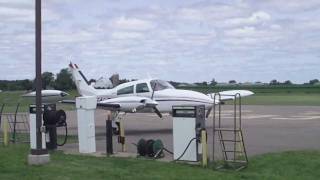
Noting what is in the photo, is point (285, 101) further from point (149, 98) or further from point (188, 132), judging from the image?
point (188, 132)

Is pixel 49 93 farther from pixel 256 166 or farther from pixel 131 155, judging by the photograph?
pixel 256 166

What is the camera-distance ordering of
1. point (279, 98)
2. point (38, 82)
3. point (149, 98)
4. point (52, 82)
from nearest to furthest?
1. point (38, 82)
2. point (149, 98)
3. point (279, 98)
4. point (52, 82)

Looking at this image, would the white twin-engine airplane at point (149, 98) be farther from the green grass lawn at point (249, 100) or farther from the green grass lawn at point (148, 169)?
the green grass lawn at point (148, 169)

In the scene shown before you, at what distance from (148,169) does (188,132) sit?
1.73 m

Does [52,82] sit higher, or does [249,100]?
[52,82]

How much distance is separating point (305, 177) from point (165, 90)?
1477 centimetres

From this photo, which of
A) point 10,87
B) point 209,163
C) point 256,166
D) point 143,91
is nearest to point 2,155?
point 209,163

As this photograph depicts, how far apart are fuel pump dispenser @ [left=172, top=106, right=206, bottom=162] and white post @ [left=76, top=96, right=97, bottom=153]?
3265 millimetres

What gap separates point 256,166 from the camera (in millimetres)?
12906

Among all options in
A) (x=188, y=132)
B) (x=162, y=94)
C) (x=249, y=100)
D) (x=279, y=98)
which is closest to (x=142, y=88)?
(x=162, y=94)

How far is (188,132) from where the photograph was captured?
13.9 meters

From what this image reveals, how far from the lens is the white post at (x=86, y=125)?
16.4 metres

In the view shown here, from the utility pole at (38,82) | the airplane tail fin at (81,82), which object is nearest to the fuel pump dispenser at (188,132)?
the utility pole at (38,82)

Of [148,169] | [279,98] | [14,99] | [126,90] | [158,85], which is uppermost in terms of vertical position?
[158,85]
